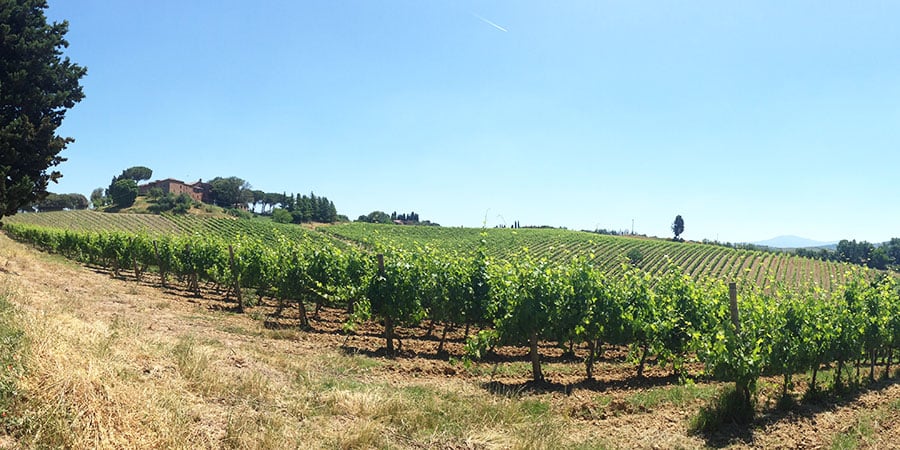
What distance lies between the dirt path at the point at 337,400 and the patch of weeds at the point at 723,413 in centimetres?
20

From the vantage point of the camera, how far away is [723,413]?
7676 mm

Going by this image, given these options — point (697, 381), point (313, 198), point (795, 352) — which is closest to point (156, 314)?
point (697, 381)

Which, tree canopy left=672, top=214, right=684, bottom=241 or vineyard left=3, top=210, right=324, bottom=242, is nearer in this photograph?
vineyard left=3, top=210, right=324, bottom=242

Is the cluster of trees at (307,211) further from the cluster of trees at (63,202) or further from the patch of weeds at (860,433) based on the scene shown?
the patch of weeds at (860,433)

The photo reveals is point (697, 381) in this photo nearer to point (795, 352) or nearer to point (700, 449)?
point (795, 352)

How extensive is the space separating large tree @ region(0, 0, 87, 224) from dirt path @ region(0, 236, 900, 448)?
6.41 meters

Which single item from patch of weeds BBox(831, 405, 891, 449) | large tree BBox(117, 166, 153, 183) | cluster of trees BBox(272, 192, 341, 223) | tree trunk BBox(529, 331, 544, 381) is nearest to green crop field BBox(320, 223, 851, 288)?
cluster of trees BBox(272, 192, 341, 223)

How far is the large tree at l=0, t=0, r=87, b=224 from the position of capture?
15.2 metres

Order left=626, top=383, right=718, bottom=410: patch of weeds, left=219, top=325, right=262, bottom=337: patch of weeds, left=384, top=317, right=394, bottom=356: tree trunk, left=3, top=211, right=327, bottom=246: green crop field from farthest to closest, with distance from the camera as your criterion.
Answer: left=3, top=211, right=327, bottom=246: green crop field
left=219, top=325, right=262, bottom=337: patch of weeds
left=384, top=317, right=394, bottom=356: tree trunk
left=626, top=383, right=718, bottom=410: patch of weeds

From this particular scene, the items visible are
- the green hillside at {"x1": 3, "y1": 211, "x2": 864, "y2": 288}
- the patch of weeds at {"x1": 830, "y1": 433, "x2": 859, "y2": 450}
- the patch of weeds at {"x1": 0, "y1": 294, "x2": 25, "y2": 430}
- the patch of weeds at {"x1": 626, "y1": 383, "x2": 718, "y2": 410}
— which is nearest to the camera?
the patch of weeds at {"x1": 0, "y1": 294, "x2": 25, "y2": 430}

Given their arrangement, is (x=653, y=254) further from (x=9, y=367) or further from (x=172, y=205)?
(x=172, y=205)

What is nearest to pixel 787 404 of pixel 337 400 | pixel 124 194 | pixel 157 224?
pixel 337 400

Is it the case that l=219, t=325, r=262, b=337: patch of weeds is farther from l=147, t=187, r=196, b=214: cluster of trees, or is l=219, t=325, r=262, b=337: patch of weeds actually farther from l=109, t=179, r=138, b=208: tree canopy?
l=109, t=179, r=138, b=208: tree canopy

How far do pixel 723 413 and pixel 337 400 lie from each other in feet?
20.9
